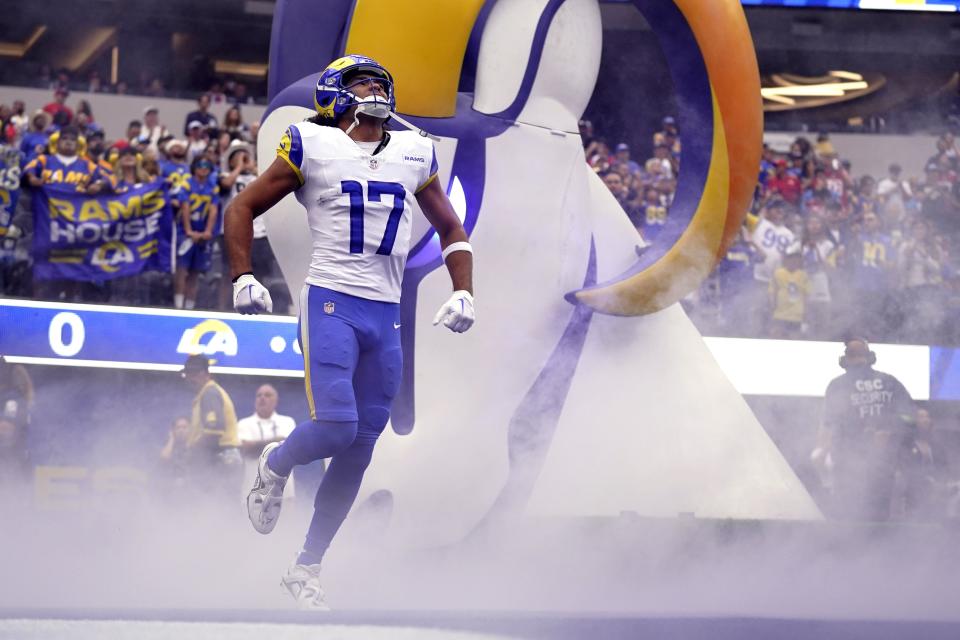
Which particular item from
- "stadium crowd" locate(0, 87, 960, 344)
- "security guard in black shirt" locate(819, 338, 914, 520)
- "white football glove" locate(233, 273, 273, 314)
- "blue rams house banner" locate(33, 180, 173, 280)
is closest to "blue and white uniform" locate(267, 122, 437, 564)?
"white football glove" locate(233, 273, 273, 314)

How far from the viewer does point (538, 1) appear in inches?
257

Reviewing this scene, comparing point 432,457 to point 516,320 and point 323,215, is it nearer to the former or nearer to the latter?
point 516,320

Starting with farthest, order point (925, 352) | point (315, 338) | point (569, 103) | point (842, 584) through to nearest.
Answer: point (925, 352) < point (569, 103) < point (842, 584) < point (315, 338)

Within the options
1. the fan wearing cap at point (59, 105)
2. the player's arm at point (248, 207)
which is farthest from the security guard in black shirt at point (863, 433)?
the fan wearing cap at point (59, 105)

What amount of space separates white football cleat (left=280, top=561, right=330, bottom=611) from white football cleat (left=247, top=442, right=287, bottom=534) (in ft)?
0.60

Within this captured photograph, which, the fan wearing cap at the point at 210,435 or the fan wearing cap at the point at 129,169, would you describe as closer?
the fan wearing cap at the point at 210,435

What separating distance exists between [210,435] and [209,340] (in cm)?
111

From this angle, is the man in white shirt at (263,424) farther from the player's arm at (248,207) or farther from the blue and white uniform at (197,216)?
the player's arm at (248,207)

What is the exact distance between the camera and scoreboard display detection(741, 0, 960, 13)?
536 inches

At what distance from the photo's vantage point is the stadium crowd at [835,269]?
385 inches

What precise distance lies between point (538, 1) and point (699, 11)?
0.83 m

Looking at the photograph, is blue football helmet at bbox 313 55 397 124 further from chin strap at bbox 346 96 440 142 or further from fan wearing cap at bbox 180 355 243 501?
fan wearing cap at bbox 180 355 243 501

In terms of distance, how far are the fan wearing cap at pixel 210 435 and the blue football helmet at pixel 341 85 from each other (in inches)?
175

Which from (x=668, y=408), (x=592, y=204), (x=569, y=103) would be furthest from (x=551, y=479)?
(x=569, y=103)
